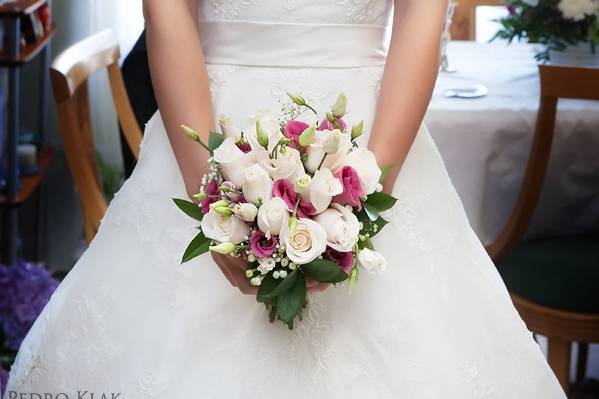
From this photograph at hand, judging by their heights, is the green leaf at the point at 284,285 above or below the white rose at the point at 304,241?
below

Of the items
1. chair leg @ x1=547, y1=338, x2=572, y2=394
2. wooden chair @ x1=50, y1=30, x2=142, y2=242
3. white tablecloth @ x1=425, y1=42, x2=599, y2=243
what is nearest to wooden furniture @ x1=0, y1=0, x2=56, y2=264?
wooden chair @ x1=50, y1=30, x2=142, y2=242

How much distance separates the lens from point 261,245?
111cm

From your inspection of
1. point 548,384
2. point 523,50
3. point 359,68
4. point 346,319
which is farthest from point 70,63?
point 523,50

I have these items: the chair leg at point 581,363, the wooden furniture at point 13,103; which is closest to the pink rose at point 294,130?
the wooden furniture at point 13,103

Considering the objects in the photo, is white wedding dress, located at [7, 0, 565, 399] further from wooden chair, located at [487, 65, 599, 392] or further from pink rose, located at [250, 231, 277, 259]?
wooden chair, located at [487, 65, 599, 392]

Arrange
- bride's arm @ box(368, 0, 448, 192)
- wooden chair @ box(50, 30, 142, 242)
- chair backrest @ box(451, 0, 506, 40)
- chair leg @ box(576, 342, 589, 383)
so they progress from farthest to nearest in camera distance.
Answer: chair backrest @ box(451, 0, 506, 40) < chair leg @ box(576, 342, 589, 383) < wooden chair @ box(50, 30, 142, 242) < bride's arm @ box(368, 0, 448, 192)

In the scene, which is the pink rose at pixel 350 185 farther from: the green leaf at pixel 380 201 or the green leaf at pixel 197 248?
the green leaf at pixel 197 248

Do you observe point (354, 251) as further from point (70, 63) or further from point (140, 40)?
point (140, 40)

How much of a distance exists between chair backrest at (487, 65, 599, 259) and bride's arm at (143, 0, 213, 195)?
96 cm

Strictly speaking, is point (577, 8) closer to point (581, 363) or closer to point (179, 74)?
point (581, 363)

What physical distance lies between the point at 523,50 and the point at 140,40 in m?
1.28

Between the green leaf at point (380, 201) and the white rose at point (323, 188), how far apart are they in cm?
9

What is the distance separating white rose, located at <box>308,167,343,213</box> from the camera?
1.09 meters

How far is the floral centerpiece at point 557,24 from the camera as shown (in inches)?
98.6
